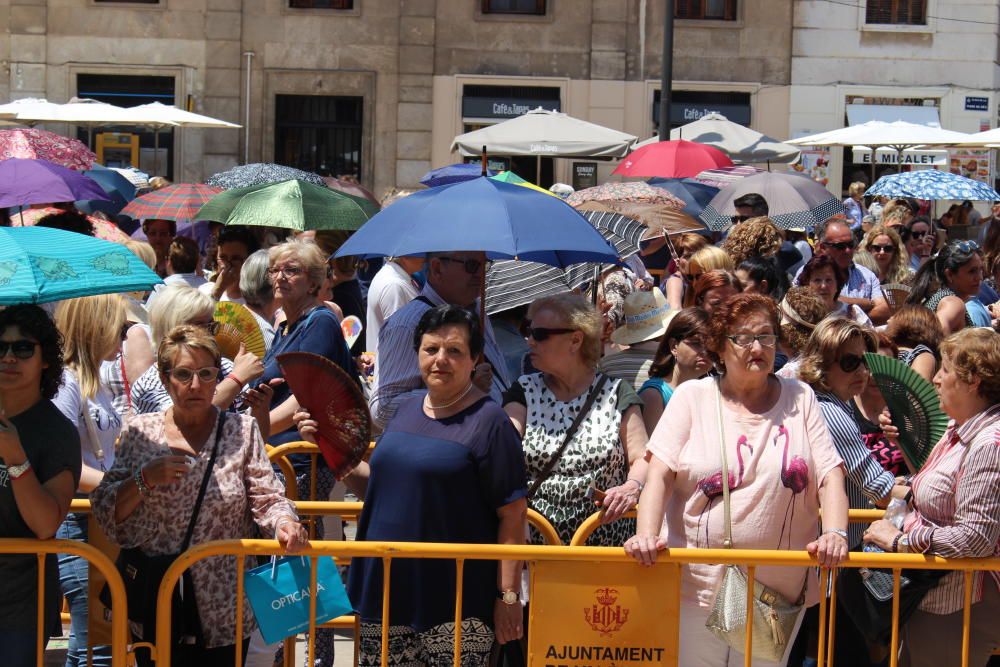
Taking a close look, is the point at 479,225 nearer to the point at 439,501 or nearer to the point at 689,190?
the point at 439,501

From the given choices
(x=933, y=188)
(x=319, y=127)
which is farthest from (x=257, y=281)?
(x=319, y=127)

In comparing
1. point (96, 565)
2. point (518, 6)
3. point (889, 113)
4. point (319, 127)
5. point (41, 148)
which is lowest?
point (96, 565)

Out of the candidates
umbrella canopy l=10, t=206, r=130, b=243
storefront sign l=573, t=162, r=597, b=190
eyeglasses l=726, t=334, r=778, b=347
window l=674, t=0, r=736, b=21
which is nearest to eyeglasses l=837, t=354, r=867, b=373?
eyeglasses l=726, t=334, r=778, b=347

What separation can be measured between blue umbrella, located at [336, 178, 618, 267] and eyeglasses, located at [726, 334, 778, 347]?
0.96m

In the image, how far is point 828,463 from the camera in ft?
15.6

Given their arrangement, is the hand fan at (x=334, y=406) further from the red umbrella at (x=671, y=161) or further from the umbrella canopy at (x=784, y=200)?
the red umbrella at (x=671, y=161)

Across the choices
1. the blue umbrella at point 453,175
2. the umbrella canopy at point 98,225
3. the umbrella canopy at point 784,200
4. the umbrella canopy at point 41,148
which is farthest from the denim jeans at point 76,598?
the umbrella canopy at point 784,200

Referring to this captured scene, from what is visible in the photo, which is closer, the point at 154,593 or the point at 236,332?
the point at 154,593

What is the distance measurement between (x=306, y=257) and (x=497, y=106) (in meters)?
20.3

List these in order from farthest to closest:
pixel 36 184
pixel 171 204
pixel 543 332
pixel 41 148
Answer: pixel 171 204
pixel 41 148
pixel 36 184
pixel 543 332

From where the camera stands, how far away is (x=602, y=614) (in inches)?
185

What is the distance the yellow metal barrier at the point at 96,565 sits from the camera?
448 centimetres

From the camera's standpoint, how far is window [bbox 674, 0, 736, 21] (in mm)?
27516

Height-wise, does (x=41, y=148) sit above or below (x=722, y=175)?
below
